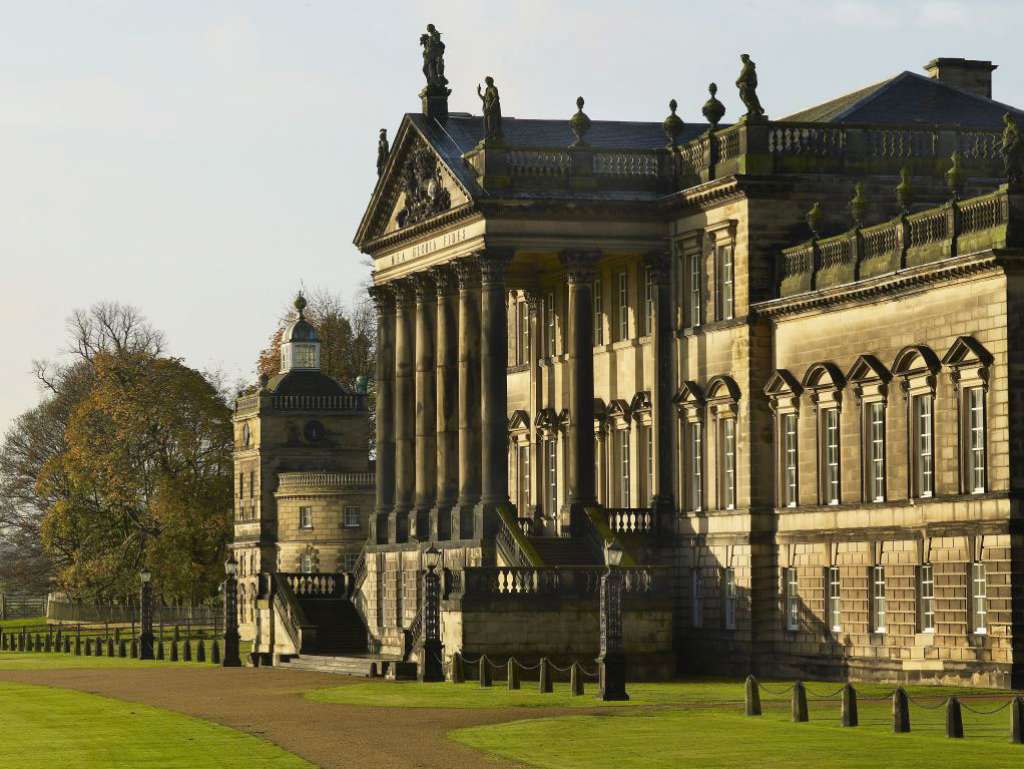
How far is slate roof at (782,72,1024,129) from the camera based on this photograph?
80.7 meters

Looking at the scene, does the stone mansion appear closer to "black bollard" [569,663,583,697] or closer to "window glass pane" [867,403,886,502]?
"window glass pane" [867,403,886,502]

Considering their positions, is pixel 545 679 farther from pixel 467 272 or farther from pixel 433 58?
pixel 433 58

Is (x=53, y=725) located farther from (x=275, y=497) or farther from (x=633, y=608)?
(x=275, y=497)

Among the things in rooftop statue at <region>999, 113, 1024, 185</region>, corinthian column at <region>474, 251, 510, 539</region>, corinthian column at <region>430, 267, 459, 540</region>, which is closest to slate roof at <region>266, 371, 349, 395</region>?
corinthian column at <region>430, 267, 459, 540</region>

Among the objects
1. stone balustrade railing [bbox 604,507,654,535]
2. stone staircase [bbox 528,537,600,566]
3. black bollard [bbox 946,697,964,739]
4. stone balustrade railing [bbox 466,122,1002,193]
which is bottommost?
black bollard [bbox 946,697,964,739]

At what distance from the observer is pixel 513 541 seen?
81.6m

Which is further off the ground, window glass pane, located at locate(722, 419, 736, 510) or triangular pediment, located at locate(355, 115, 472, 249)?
triangular pediment, located at locate(355, 115, 472, 249)

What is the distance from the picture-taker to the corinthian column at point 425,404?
91375mm

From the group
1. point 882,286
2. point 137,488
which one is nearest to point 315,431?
point 137,488

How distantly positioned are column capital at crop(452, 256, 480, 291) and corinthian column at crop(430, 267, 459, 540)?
253 cm

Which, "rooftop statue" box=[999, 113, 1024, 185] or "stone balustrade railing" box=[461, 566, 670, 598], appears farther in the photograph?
"stone balustrade railing" box=[461, 566, 670, 598]

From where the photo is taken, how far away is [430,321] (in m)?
91.9

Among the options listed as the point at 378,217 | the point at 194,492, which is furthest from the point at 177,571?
the point at 378,217

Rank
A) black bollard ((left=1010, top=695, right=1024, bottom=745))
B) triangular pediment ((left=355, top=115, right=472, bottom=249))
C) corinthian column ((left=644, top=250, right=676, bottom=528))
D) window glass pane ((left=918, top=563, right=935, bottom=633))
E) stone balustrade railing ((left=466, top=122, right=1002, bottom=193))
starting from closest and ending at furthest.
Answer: black bollard ((left=1010, top=695, right=1024, bottom=745)) → window glass pane ((left=918, top=563, right=935, bottom=633)) → stone balustrade railing ((left=466, top=122, right=1002, bottom=193)) → corinthian column ((left=644, top=250, right=676, bottom=528)) → triangular pediment ((left=355, top=115, right=472, bottom=249))
